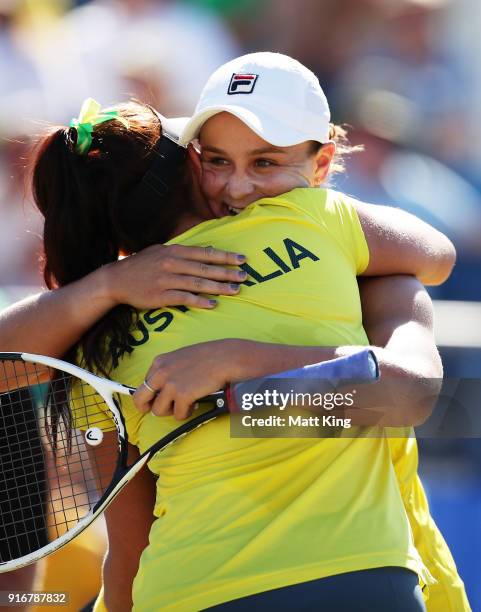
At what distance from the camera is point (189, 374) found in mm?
1611

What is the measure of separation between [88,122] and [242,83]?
0.32 m

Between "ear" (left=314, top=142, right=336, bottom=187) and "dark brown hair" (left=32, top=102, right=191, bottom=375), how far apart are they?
298 mm

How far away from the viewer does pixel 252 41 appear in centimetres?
543

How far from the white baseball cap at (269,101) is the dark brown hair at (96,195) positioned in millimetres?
121

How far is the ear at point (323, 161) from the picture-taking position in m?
2.05

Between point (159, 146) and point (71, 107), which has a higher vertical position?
point (71, 107)

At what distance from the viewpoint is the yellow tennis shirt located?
4.91 feet

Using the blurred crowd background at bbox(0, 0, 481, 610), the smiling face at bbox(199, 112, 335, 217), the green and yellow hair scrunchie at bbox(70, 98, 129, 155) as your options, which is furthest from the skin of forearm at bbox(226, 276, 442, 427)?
the blurred crowd background at bbox(0, 0, 481, 610)

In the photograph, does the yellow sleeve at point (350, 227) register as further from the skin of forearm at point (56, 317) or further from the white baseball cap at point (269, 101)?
the skin of forearm at point (56, 317)

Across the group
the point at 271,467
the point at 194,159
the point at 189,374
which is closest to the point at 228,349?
the point at 189,374

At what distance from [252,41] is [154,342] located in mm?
4014

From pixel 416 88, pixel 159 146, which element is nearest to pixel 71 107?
pixel 416 88

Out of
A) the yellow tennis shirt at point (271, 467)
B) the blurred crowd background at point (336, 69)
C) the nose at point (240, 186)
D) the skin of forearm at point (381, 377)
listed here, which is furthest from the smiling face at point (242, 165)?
the blurred crowd background at point (336, 69)

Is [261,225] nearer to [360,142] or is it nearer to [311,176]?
[311,176]
